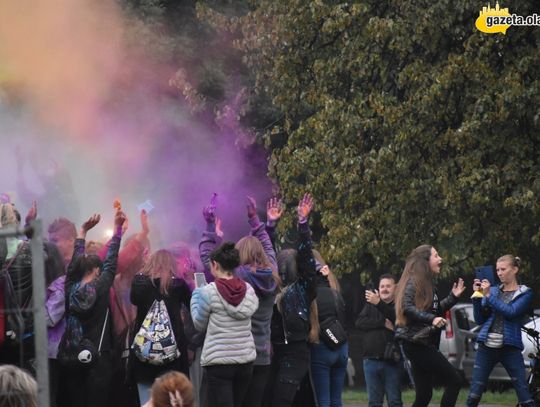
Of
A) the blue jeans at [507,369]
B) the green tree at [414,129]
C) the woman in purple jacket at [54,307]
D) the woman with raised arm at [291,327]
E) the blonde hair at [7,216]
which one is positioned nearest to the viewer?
the blonde hair at [7,216]

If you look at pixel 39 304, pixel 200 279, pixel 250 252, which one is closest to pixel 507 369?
pixel 250 252

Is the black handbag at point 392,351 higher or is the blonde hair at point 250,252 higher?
the blonde hair at point 250,252

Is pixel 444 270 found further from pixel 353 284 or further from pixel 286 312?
pixel 353 284

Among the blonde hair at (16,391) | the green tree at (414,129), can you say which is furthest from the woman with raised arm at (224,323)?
the green tree at (414,129)

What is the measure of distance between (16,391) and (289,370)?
5.39 m

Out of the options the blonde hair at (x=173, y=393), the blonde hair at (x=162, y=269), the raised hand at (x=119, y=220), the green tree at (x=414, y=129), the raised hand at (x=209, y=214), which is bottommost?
the blonde hair at (x=173, y=393)

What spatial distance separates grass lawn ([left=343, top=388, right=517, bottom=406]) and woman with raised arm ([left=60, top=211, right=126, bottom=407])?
8668 mm

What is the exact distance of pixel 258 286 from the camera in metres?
9.60

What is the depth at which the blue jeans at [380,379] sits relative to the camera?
11.7 metres

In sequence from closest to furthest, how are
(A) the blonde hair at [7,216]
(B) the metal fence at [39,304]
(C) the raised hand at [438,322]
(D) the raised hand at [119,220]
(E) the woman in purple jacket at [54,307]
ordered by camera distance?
1. (B) the metal fence at [39,304]
2. (D) the raised hand at [119,220]
3. (A) the blonde hair at [7,216]
4. (E) the woman in purple jacket at [54,307]
5. (C) the raised hand at [438,322]

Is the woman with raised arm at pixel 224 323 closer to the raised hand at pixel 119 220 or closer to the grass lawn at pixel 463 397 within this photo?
the raised hand at pixel 119 220

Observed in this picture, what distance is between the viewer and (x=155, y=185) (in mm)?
22500

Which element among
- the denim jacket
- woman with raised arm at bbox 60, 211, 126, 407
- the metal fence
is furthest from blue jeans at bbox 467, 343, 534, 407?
the metal fence

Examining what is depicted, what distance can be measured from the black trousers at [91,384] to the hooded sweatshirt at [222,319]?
3.20 ft
